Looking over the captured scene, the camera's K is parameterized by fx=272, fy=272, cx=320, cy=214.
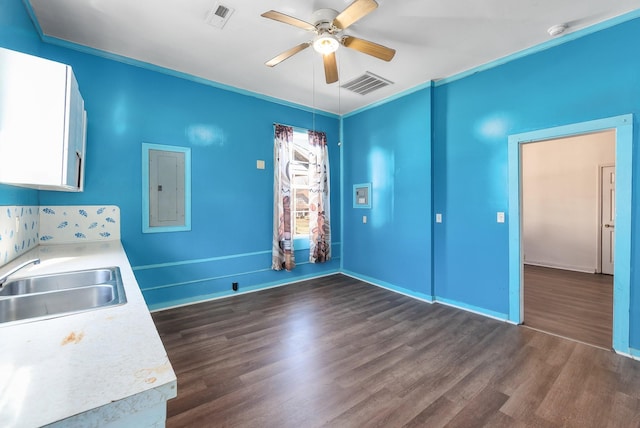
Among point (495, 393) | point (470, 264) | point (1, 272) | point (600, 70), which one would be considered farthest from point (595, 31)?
point (1, 272)

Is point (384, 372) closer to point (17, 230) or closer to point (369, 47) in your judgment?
point (369, 47)

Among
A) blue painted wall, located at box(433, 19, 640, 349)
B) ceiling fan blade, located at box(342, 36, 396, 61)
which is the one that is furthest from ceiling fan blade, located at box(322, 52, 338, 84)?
blue painted wall, located at box(433, 19, 640, 349)

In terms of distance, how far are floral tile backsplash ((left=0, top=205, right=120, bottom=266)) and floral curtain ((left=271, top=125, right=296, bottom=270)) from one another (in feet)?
6.43

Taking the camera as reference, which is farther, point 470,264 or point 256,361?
point 470,264

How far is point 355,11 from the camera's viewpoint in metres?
1.92

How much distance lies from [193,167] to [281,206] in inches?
52.3

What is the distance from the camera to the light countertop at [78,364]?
1.91 ft

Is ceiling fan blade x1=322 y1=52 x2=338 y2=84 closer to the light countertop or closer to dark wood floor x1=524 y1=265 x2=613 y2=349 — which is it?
the light countertop

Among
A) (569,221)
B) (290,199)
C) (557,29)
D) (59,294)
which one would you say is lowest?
(59,294)

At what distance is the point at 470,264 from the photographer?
133 inches

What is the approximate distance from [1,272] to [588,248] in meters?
7.76

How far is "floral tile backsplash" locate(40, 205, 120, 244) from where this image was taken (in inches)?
106

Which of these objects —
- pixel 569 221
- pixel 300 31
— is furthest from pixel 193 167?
pixel 569 221

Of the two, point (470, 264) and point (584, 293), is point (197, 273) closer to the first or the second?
A: point (470, 264)
